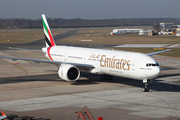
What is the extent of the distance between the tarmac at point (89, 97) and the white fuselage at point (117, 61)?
76.6 inches

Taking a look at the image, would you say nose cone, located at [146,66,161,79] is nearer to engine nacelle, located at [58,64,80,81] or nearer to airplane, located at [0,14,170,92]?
airplane, located at [0,14,170,92]

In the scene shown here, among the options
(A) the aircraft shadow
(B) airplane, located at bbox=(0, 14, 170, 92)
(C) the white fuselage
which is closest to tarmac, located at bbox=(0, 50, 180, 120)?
(A) the aircraft shadow

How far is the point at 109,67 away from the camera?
34.1 meters

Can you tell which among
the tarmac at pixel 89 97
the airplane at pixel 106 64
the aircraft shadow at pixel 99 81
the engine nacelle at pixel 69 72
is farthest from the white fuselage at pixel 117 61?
the aircraft shadow at pixel 99 81

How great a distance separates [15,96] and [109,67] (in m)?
11.8

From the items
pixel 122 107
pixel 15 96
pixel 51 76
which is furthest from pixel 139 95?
pixel 51 76

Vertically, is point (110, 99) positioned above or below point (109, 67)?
below

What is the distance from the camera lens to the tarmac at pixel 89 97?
73.2 feet

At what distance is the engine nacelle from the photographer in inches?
1363

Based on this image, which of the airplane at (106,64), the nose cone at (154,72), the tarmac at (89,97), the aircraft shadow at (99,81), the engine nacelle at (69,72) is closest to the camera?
the tarmac at (89,97)

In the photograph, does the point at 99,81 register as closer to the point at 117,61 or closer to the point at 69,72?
the point at 69,72

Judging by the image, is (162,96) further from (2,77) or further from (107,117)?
(2,77)

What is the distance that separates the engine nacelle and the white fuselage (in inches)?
93.0

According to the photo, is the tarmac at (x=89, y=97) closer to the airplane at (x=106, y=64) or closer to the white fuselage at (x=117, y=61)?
the airplane at (x=106, y=64)
